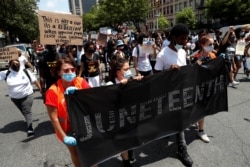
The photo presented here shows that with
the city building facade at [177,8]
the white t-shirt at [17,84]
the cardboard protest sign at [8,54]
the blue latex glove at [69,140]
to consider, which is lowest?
the blue latex glove at [69,140]

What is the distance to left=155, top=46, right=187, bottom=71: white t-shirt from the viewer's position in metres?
3.64

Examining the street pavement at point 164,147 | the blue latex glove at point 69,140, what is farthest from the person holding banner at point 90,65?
the blue latex glove at point 69,140

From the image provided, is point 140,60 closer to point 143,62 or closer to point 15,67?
point 143,62

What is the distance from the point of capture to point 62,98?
108 inches

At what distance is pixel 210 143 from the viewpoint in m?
4.13

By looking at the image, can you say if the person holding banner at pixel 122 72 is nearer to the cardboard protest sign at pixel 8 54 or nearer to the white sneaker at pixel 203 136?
the white sneaker at pixel 203 136

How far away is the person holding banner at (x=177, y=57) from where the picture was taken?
3444 mm

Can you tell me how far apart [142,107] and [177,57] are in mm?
949

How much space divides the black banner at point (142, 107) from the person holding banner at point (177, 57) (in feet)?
0.45

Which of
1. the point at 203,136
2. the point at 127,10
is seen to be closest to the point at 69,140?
the point at 203,136

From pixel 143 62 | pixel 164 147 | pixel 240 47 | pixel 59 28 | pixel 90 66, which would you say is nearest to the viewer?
pixel 164 147

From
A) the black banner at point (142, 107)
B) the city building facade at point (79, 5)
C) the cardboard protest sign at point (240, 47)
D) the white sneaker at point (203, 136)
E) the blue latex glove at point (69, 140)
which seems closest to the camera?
the blue latex glove at point (69, 140)

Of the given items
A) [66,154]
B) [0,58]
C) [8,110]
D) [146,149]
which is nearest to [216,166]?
[146,149]

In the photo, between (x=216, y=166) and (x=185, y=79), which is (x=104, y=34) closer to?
(x=185, y=79)
